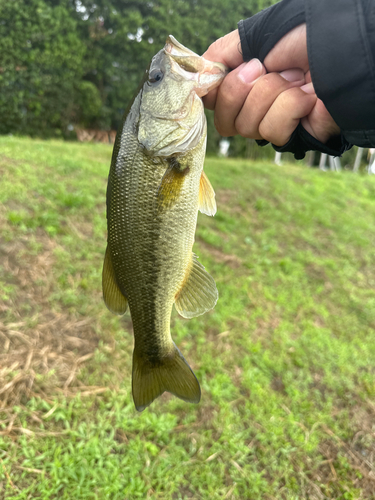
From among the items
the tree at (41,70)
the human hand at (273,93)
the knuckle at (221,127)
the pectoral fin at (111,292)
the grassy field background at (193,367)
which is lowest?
the grassy field background at (193,367)

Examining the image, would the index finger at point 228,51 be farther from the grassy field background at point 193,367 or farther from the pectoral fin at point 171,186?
the grassy field background at point 193,367

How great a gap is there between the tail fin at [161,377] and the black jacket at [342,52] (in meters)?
1.27

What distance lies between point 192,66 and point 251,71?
27 cm

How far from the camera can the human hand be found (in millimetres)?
1441

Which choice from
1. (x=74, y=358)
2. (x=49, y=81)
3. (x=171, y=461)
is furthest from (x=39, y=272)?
(x=49, y=81)

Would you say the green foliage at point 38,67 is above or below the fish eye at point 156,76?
above

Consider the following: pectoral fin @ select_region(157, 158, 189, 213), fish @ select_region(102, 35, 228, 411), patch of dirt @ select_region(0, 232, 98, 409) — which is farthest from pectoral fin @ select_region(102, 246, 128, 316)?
patch of dirt @ select_region(0, 232, 98, 409)

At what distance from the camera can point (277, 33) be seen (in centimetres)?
134

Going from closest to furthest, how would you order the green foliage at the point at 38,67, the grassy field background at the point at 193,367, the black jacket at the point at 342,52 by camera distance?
the black jacket at the point at 342,52, the grassy field background at the point at 193,367, the green foliage at the point at 38,67

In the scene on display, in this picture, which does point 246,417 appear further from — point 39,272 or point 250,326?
point 39,272

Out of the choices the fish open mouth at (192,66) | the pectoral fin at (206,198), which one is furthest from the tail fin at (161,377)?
the fish open mouth at (192,66)

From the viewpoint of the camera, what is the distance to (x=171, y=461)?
2469 mm

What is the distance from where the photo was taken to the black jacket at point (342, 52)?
3.72 feet

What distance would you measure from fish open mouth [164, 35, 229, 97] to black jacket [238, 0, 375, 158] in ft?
0.97
